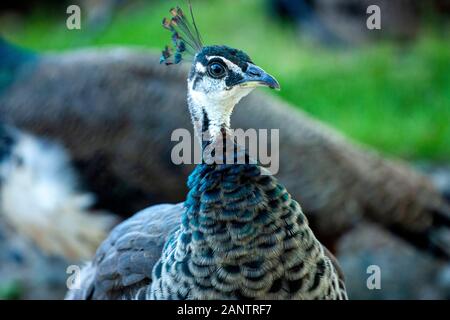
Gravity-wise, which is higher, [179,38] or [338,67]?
[338,67]

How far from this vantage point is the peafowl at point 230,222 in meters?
1.26

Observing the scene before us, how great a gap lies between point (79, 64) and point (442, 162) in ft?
6.09

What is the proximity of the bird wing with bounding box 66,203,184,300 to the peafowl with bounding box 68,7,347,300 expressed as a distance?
0.45 ft

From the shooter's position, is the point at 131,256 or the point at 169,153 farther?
the point at 169,153

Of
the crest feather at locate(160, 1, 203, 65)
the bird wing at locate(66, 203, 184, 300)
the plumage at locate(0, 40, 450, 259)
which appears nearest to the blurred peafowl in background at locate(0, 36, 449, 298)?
the plumage at locate(0, 40, 450, 259)

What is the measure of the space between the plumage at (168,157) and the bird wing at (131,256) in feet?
2.61

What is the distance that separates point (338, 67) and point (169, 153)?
2141mm

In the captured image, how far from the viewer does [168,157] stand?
2441 mm

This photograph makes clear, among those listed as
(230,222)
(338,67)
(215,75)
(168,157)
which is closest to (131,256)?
(230,222)

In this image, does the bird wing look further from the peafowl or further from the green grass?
the green grass

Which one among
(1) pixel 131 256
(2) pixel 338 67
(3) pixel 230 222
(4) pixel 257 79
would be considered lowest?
(1) pixel 131 256

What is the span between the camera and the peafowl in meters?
1.26

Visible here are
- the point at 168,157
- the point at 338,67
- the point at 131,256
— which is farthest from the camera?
the point at 338,67

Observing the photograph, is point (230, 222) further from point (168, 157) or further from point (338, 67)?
point (338, 67)
